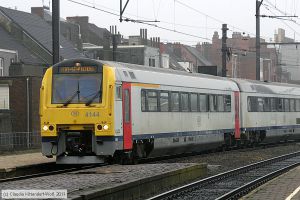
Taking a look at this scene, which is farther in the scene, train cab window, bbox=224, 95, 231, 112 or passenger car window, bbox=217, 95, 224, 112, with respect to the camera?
train cab window, bbox=224, 95, 231, 112

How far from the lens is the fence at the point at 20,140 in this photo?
2990 centimetres

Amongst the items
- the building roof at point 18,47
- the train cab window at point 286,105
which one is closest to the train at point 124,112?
the train cab window at point 286,105

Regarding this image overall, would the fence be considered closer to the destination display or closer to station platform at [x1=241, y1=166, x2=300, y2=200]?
the destination display

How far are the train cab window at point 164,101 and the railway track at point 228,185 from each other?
3477 millimetres

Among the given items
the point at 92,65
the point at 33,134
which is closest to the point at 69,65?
the point at 92,65

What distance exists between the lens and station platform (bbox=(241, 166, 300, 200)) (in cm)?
1273

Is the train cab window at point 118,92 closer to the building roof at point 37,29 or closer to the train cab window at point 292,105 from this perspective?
the train cab window at point 292,105

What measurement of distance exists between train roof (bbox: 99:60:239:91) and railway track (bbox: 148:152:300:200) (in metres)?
4.08

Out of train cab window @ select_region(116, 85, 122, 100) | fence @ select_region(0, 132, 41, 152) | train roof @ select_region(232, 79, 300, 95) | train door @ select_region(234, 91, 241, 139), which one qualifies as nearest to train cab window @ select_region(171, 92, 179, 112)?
train cab window @ select_region(116, 85, 122, 100)

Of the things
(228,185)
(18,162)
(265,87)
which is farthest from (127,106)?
(265,87)

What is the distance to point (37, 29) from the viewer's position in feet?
205

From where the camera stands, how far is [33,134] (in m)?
31.6

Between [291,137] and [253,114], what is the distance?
699cm

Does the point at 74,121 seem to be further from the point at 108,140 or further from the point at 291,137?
the point at 291,137
